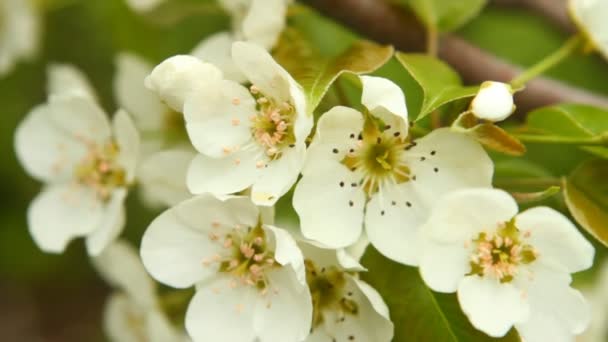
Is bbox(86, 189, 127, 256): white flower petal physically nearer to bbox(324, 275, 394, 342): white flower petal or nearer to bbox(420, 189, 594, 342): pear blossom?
bbox(324, 275, 394, 342): white flower petal

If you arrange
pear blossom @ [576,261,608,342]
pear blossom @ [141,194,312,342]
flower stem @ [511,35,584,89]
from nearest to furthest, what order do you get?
pear blossom @ [141,194,312,342]
flower stem @ [511,35,584,89]
pear blossom @ [576,261,608,342]

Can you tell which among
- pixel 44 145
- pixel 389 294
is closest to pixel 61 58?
pixel 44 145

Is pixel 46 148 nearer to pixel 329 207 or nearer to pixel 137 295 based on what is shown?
pixel 137 295

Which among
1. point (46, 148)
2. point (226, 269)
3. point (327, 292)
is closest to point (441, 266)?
point (327, 292)

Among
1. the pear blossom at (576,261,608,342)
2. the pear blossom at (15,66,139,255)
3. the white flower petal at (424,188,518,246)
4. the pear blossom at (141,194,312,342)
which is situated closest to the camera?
the white flower petal at (424,188,518,246)

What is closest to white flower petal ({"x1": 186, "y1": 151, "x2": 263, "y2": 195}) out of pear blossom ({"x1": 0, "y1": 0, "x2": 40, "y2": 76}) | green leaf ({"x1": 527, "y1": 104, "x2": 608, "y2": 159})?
green leaf ({"x1": 527, "y1": 104, "x2": 608, "y2": 159})

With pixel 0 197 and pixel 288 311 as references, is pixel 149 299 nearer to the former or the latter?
pixel 288 311
